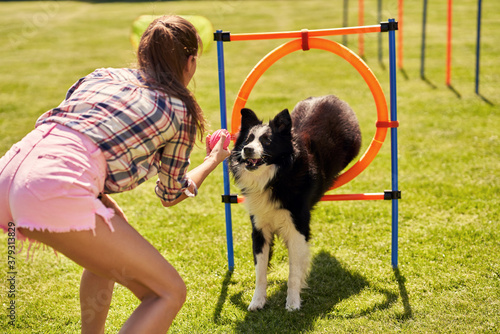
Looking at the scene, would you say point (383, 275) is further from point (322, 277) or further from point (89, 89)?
point (89, 89)

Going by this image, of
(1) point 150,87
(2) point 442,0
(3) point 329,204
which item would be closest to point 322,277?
(3) point 329,204

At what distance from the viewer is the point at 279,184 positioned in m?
3.75

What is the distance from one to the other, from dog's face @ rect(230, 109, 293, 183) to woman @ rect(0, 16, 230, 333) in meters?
1.04

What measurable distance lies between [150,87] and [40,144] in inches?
20.8

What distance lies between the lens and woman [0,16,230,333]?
2.12 meters

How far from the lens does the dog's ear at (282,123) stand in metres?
3.67

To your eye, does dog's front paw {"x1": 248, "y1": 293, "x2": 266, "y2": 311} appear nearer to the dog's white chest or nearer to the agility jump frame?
the dog's white chest

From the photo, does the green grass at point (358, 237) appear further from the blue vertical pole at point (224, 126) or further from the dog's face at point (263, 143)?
the dog's face at point (263, 143)

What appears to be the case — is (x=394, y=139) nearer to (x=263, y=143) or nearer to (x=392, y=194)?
(x=392, y=194)

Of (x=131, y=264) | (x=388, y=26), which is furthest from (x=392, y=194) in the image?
(x=131, y=264)

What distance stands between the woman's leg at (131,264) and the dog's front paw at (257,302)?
1.51m

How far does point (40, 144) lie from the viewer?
2191 mm

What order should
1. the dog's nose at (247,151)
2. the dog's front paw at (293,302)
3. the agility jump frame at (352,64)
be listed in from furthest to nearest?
the agility jump frame at (352,64) → the dog's front paw at (293,302) → the dog's nose at (247,151)

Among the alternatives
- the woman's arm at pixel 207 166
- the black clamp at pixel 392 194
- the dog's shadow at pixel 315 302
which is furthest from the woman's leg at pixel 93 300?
the black clamp at pixel 392 194
